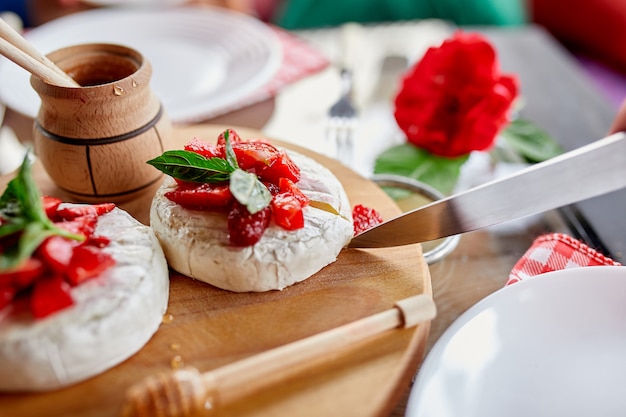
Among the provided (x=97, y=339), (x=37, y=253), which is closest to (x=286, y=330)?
(x=97, y=339)

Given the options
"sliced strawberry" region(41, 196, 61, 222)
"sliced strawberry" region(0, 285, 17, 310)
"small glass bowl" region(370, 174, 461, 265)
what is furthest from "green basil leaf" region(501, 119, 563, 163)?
"sliced strawberry" region(0, 285, 17, 310)

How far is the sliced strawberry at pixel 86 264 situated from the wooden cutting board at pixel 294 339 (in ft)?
0.51

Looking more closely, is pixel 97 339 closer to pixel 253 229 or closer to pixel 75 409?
pixel 75 409

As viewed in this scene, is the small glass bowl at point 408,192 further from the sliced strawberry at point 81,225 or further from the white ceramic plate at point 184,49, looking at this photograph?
the sliced strawberry at point 81,225

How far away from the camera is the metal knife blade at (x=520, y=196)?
1.04m

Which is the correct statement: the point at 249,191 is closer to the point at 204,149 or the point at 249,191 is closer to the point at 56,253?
the point at 204,149

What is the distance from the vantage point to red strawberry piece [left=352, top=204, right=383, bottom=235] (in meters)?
1.26

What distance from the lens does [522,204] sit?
1099mm

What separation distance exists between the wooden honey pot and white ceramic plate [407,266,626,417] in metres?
0.75

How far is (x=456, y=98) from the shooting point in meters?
1.64

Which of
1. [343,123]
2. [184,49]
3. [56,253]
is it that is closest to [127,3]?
[184,49]

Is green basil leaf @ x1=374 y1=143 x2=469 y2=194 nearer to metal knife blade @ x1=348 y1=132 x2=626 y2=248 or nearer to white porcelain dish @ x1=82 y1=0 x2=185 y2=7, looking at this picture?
metal knife blade @ x1=348 y1=132 x2=626 y2=248

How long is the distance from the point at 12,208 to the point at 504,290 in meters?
0.88

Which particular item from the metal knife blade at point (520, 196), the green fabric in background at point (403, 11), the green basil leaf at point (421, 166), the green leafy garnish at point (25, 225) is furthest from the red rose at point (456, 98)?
the green fabric in background at point (403, 11)
